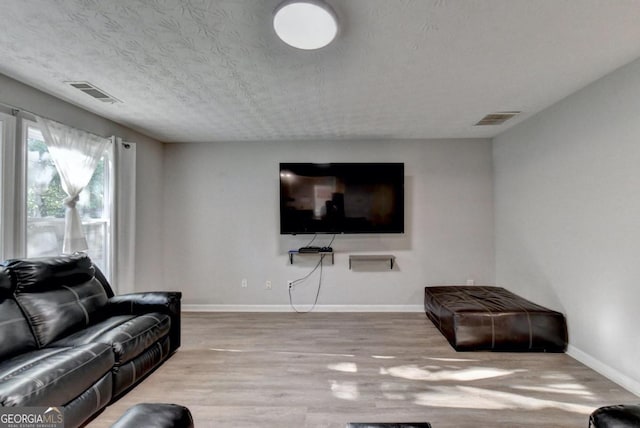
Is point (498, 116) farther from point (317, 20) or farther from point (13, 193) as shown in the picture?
point (13, 193)

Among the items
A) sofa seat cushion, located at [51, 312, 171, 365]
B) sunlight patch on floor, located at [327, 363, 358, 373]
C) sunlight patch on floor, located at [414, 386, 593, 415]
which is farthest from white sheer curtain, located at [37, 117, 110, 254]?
sunlight patch on floor, located at [414, 386, 593, 415]

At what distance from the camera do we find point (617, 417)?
1102mm

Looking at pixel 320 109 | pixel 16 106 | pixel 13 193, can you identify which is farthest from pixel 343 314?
pixel 16 106

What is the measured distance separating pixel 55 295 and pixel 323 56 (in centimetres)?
278

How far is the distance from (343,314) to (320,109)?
274 centimetres

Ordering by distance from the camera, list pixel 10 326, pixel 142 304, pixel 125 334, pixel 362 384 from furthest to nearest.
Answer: pixel 142 304 → pixel 362 384 → pixel 125 334 → pixel 10 326

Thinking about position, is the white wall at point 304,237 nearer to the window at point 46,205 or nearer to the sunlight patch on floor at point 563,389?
the window at point 46,205

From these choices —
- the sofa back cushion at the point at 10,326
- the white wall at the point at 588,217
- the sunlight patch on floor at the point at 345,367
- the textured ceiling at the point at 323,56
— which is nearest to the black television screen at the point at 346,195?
the textured ceiling at the point at 323,56

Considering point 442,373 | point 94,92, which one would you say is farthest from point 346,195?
point 94,92

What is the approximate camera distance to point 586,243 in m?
2.47

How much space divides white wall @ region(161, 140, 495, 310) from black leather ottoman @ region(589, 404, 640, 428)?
283cm

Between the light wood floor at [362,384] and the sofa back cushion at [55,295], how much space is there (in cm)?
74

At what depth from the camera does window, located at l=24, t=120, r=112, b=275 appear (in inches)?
94.0

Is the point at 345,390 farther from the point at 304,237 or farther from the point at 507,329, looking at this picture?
the point at 304,237
